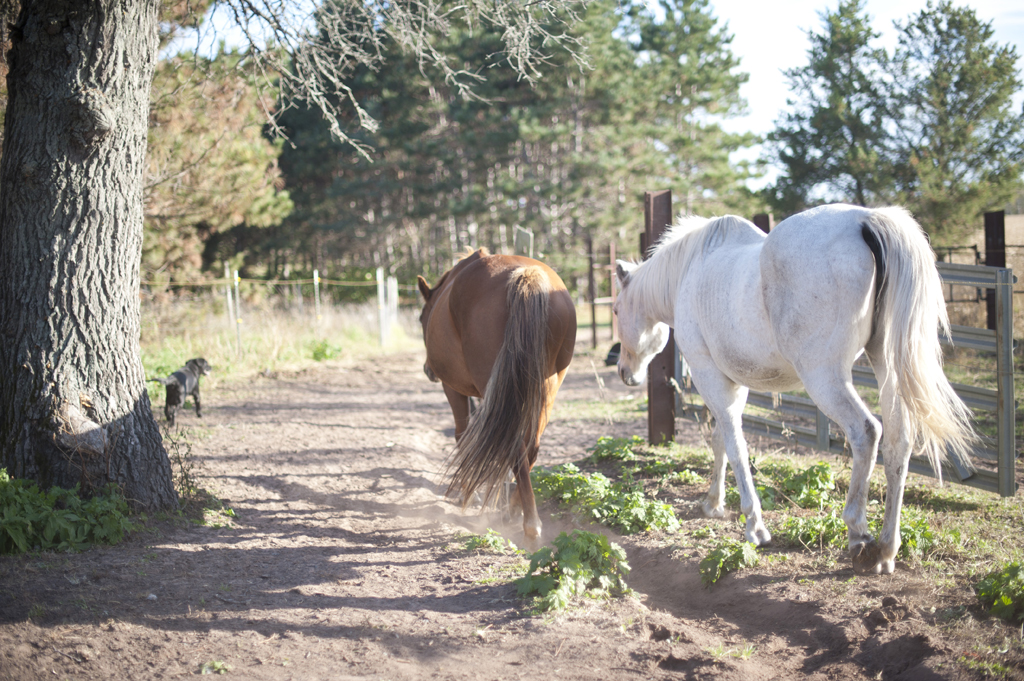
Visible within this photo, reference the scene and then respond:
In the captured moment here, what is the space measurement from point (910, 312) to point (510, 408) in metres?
1.89

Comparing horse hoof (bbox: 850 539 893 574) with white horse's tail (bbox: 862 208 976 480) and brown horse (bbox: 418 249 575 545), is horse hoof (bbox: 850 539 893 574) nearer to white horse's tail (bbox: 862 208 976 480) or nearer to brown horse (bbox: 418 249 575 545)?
white horse's tail (bbox: 862 208 976 480)

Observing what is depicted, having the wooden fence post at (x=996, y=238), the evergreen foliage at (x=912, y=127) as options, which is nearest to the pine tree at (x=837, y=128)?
the evergreen foliage at (x=912, y=127)

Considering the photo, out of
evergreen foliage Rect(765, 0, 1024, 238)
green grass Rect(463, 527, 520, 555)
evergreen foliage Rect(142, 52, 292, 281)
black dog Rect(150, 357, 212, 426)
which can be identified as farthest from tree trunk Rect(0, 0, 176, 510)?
evergreen foliage Rect(765, 0, 1024, 238)

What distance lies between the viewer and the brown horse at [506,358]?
331 cm

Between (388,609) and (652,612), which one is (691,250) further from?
(388,609)

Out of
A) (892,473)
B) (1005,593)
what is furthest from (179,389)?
(1005,593)

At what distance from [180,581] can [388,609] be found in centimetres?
99

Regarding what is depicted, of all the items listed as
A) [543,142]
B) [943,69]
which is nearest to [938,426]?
[943,69]

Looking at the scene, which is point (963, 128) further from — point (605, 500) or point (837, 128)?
point (605, 500)

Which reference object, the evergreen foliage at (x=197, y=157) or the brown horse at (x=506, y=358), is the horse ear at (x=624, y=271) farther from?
the evergreen foliage at (x=197, y=157)

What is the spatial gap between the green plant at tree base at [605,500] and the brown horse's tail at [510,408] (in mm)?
767

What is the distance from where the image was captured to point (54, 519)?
3125mm

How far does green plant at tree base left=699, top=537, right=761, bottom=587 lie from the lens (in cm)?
298

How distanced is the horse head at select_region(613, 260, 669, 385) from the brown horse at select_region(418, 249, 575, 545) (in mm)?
842
